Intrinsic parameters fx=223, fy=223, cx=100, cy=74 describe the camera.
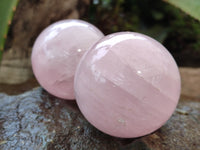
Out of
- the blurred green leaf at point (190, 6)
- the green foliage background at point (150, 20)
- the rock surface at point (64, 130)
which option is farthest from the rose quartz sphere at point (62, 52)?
the green foliage background at point (150, 20)

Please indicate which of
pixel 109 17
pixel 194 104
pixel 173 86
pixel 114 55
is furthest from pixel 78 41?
pixel 109 17

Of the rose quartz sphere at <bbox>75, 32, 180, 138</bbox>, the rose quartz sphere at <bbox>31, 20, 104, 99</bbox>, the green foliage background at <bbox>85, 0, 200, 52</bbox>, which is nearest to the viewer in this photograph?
the rose quartz sphere at <bbox>75, 32, 180, 138</bbox>

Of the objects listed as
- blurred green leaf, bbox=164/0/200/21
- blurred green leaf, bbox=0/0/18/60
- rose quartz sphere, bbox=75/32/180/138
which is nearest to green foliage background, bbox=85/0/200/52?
blurred green leaf, bbox=164/0/200/21

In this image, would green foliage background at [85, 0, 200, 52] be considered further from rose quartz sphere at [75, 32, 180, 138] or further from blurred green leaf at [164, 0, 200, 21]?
rose quartz sphere at [75, 32, 180, 138]

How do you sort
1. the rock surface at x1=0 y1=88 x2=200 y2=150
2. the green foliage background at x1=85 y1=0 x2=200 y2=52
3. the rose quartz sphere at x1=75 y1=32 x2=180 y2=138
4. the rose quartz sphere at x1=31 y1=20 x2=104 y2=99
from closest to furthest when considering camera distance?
the rose quartz sphere at x1=75 y1=32 x2=180 y2=138
the rock surface at x1=0 y1=88 x2=200 y2=150
the rose quartz sphere at x1=31 y1=20 x2=104 y2=99
the green foliage background at x1=85 y1=0 x2=200 y2=52

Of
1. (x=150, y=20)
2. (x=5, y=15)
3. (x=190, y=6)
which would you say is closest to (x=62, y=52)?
(x=5, y=15)
